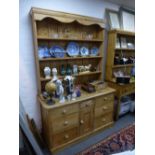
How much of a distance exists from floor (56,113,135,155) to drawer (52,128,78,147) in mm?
138

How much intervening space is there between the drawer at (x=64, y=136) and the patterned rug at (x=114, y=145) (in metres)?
0.28

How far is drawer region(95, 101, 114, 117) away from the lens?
2313 millimetres

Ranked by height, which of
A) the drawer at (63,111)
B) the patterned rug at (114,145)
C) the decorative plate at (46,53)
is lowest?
the patterned rug at (114,145)

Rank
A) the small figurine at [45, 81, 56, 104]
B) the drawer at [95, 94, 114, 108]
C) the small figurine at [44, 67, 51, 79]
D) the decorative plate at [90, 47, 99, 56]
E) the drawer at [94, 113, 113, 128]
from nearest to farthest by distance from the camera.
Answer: the small figurine at [45, 81, 56, 104], the small figurine at [44, 67, 51, 79], the drawer at [95, 94, 114, 108], the drawer at [94, 113, 113, 128], the decorative plate at [90, 47, 99, 56]

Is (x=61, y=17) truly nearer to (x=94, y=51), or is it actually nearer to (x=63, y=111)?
(x=94, y=51)

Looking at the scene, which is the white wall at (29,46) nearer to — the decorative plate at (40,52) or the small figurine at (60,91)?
the decorative plate at (40,52)

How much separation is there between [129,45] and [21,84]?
247 centimetres

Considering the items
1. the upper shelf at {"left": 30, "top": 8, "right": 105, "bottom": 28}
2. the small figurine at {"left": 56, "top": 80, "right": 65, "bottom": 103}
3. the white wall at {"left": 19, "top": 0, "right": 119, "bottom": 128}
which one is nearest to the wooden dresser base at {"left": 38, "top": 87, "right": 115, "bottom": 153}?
the small figurine at {"left": 56, "top": 80, "right": 65, "bottom": 103}

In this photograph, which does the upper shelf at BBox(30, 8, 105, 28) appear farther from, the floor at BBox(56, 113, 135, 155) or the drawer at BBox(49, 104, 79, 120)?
the floor at BBox(56, 113, 135, 155)

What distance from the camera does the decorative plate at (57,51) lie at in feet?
6.97

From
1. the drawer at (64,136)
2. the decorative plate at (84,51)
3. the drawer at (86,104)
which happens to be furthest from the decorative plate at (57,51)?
the drawer at (64,136)

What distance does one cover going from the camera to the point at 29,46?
196 cm
